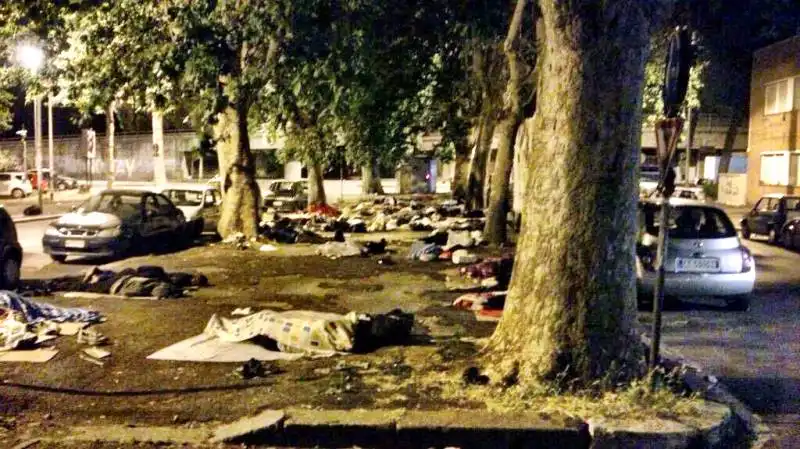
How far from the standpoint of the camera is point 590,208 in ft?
23.9

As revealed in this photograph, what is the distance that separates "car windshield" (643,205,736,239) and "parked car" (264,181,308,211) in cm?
2378

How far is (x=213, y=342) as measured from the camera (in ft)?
29.9

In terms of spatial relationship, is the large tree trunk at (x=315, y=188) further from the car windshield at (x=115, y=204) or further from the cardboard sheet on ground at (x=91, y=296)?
the cardboard sheet on ground at (x=91, y=296)

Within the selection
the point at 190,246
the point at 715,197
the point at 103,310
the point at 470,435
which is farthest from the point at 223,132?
the point at 715,197

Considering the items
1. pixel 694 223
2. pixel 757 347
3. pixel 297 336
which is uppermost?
pixel 694 223

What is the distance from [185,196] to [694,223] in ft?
48.7

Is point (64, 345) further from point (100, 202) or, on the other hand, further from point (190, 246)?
point (190, 246)

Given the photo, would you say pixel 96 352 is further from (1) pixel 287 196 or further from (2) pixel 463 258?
(1) pixel 287 196

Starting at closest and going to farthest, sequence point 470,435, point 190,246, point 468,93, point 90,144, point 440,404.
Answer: point 470,435
point 440,404
point 190,246
point 468,93
point 90,144

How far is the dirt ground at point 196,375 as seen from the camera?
6.95 meters

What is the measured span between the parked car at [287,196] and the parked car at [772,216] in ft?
56.7

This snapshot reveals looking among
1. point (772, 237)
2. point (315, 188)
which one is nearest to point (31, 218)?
point (315, 188)

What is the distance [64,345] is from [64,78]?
11837 millimetres

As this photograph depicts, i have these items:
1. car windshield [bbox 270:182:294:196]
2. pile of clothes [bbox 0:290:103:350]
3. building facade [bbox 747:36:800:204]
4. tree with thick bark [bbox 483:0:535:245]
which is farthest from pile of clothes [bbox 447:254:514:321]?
building facade [bbox 747:36:800:204]
